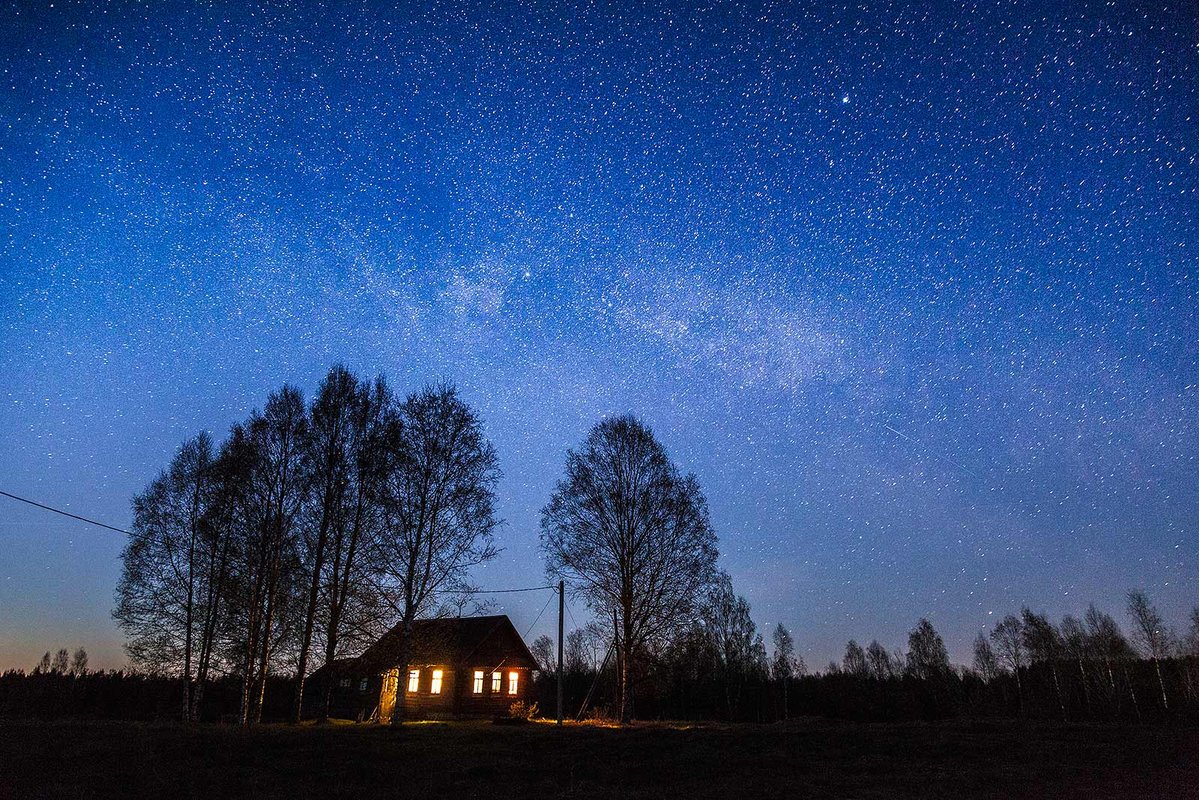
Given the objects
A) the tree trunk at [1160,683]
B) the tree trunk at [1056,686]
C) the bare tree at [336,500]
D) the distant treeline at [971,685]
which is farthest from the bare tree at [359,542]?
the tree trunk at [1160,683]

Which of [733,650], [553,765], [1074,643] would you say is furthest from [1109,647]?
[553,765]

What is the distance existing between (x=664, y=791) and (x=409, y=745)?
8027 mm

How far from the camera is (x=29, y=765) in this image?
14359 millimetres

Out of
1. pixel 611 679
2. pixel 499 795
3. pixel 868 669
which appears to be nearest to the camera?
pixel 499 795

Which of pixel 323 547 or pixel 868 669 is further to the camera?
pixel 868 669

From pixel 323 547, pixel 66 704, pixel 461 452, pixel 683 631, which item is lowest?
pixel 66 704

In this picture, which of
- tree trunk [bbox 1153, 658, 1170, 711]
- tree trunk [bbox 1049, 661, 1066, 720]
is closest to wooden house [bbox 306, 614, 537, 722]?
tree trunk [bbox 1049, 661, 1066, 720]

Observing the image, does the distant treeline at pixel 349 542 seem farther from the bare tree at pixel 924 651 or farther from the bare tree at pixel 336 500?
the bare tree at pixel 924 651

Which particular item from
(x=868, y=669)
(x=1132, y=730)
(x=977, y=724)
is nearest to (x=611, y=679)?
(x=977, y=724)

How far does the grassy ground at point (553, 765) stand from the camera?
13.1 m

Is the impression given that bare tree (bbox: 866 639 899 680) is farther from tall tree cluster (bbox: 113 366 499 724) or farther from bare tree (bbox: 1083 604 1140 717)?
tall tree cluster (bbox: 113 366 499 724)

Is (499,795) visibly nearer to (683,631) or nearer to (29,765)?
(29,765)

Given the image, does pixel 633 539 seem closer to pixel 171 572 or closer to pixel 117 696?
pixel 171 572

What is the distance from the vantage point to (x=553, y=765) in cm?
1608
